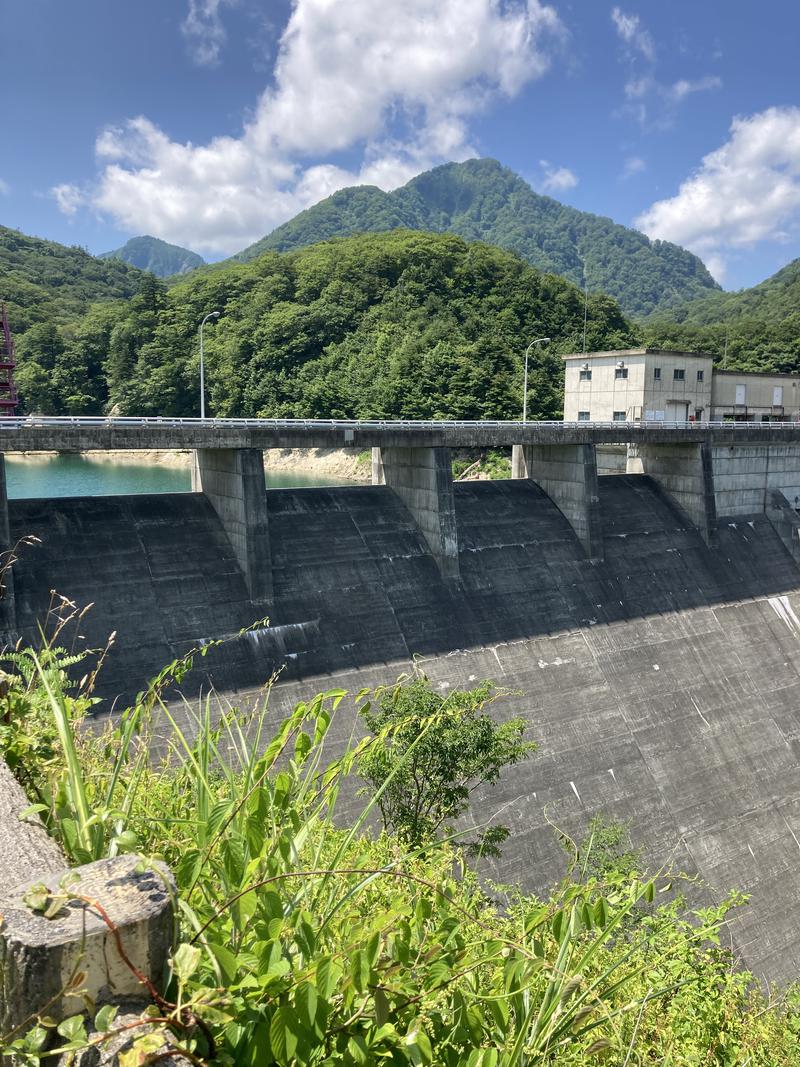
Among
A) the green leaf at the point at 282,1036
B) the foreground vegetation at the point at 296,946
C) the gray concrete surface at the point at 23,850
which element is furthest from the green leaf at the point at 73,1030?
the gray concrete surface at the point at 23,850

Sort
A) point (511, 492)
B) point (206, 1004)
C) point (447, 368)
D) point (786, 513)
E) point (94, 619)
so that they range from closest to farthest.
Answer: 1. point (206, 1004)
2. point (94, 619)
3. point (511, 492)
4. point (786, 513)
5. point (447, 368)

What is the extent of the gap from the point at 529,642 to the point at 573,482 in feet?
22.8

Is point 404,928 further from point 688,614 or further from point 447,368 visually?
point 447,368

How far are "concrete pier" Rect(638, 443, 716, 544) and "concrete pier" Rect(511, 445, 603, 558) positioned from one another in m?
5.02

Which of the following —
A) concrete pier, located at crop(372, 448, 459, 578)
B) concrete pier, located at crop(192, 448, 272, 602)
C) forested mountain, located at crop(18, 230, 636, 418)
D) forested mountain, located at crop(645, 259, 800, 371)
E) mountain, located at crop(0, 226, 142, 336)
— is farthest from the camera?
mountain, located at crop(0, 226, 142, 336)

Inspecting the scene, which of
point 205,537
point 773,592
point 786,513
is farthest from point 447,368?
point 205,537

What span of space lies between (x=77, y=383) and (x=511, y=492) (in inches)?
2141

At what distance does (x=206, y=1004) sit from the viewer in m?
2.10

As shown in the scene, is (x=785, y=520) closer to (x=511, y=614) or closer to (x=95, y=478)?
(x=511, y=614)

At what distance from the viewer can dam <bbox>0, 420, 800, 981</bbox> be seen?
54.1ft

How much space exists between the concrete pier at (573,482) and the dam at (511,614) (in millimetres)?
79

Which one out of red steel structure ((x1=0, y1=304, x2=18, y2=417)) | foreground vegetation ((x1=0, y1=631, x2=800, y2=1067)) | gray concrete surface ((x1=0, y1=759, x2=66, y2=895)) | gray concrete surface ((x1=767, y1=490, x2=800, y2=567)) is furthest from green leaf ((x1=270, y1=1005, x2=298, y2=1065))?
gray concrete surface ((x1=767, y1=490, x2=800, y2=567))

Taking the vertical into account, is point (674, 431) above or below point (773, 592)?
above

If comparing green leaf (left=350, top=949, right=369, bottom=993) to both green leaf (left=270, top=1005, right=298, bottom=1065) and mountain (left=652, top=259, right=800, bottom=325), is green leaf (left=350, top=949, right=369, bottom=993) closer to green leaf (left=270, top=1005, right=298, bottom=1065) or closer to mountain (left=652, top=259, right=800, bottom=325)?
green leaf (left=270, top=1005, right=298, bottom=1065)
